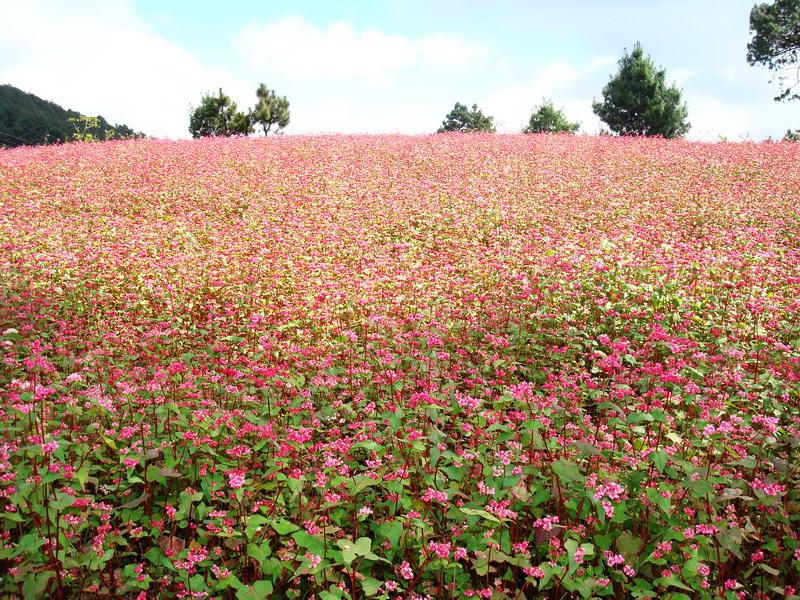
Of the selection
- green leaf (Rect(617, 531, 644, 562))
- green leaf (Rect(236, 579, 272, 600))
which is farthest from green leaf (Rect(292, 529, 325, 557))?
green leaf (Rect(617, 531, 644, 562))

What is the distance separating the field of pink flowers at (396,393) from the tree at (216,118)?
3709 cm

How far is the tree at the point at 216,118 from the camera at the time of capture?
4837 centimetres

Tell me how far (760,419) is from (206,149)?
20.1 meters

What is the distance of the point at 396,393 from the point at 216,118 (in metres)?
50.4

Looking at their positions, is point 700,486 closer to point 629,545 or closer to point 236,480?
point 629,545

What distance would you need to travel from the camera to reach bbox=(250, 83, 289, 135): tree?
2042 inches

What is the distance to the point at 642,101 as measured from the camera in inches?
1457

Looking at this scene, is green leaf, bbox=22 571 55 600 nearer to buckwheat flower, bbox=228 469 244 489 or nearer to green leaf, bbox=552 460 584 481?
buckwheat flower, bbox=228 469 244 489

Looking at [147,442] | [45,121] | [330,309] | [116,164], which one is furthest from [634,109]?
[45,121]

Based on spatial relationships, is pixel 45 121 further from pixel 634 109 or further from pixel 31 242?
pixel 634 109

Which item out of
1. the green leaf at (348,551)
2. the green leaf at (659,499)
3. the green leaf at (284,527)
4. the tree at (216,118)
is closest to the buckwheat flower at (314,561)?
the green leaf at (348,551)

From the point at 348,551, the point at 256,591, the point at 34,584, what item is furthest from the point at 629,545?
the point at 34,584

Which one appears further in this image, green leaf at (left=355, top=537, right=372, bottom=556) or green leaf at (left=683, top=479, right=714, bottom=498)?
green leaf at (left=683, top=479, right=714, bottom=498)

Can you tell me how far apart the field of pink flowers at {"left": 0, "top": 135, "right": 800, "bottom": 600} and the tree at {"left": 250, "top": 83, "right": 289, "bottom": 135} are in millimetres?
40127
